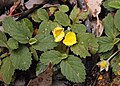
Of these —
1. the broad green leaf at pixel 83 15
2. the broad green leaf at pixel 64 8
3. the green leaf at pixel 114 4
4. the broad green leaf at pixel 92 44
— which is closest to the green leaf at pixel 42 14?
the broad green leaf at pixel 64 8

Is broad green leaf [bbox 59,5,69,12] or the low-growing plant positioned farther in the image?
broad green leaf [bbox 59,5,69,12]

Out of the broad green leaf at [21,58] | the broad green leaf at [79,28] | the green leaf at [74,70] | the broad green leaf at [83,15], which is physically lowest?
the green leaf at [74,70]

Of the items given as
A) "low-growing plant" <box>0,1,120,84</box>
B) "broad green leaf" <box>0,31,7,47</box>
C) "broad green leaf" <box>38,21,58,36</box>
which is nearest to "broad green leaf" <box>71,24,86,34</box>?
"low-growing plant" <box>0,1,120,84</box>

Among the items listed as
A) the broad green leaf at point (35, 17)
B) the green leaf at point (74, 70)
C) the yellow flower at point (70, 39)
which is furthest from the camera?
the broad green leaf at point (35, 17)

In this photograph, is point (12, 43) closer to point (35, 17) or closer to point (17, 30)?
point (17, 30)

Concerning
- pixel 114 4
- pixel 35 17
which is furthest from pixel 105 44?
pixel 35 17

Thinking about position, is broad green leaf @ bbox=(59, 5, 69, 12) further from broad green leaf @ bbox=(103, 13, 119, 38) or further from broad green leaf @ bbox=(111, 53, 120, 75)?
broad green leaf @ bbox=(111, 53, 120, 75)

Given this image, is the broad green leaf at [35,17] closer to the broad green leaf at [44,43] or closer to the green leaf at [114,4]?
the broad green leaf at [44,43]
